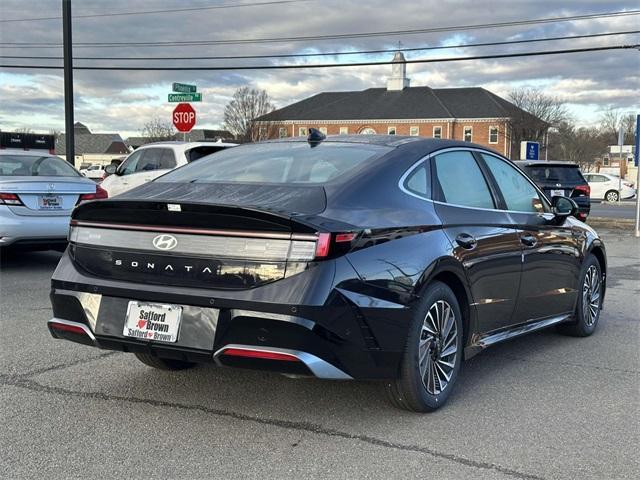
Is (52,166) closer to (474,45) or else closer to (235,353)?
(235,353)

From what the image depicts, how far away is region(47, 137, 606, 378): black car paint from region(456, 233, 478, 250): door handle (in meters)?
0.03

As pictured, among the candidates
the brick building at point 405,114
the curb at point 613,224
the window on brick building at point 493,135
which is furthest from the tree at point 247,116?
the curb at point 613,224

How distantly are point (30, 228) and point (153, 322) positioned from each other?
5764 mm

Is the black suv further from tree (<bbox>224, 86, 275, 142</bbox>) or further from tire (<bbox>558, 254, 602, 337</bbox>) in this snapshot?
tree (<bbox>224, 86, 275, 142</bbox>)

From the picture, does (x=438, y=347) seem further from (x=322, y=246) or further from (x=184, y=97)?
(x=184, y=97)

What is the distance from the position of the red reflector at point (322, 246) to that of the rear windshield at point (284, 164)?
0.63 m

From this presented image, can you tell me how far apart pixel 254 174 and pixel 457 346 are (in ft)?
5.38

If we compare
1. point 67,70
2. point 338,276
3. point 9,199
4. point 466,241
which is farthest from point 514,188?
point 67,70

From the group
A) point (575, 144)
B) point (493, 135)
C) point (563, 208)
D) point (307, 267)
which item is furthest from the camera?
point (493, 135)

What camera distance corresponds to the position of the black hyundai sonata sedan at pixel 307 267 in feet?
11.1

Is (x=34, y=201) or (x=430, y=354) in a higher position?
(x=34, y=201)

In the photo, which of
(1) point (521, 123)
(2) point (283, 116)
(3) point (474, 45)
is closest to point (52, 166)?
(3) point (474, 45)

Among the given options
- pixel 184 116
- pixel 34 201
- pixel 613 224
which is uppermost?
pixel 184 116

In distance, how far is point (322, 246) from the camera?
3.39m
